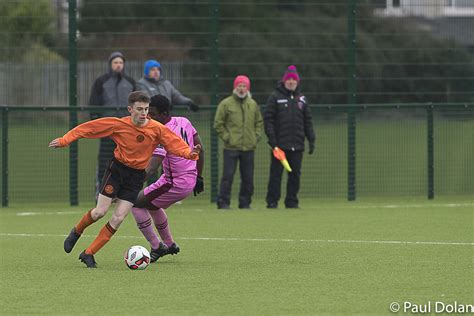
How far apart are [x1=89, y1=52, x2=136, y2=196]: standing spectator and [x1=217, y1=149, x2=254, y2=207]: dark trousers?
1.73 m

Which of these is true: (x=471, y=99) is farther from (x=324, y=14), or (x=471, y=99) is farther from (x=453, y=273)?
(x=453, y=273)

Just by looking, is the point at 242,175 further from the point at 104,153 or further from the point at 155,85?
the point at 104,153

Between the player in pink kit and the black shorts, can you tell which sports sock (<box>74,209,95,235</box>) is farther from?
the player in pink kit

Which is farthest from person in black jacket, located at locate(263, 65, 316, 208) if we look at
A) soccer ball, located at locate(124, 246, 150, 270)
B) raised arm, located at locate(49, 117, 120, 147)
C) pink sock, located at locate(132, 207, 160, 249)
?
soccer ball, located at locate(124, 246, 150, 270)

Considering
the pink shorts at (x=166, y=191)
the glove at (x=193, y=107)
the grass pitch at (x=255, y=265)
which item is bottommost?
the grass pitch at (x=255, y=265)

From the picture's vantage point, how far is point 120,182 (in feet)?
36.0

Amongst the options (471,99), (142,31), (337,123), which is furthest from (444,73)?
(142,31)

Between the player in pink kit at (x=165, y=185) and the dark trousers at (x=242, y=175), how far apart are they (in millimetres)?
5687

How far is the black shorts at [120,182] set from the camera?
1097 cm

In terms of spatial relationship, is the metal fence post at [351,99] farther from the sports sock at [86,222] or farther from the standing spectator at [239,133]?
the sports sock at [86,222]

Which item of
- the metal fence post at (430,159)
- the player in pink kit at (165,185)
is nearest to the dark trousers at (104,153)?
the metal fence post at (430,159)

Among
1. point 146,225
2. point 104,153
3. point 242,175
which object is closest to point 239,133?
point 242,175

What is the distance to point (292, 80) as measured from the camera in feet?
57.8

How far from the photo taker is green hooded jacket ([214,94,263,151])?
57.3ft
